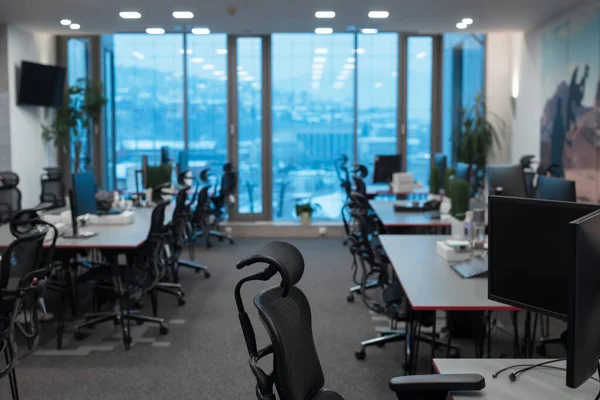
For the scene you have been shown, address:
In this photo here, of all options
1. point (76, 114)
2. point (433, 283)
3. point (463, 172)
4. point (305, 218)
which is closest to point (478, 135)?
point (305, 218)

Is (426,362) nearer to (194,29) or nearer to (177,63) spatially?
(194,29)

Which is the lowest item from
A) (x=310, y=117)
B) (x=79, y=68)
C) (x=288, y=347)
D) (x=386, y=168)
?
(x=288, y=347)

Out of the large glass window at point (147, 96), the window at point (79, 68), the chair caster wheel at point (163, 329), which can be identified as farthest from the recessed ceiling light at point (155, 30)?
the chair caster wheel at point (163, 329)

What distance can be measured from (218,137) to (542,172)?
212 inches

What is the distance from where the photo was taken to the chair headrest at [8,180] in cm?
895

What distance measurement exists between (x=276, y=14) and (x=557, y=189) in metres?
5.40

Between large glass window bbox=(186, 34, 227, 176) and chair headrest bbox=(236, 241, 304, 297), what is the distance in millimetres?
9645

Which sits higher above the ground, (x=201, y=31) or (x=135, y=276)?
(x=201, y=31)

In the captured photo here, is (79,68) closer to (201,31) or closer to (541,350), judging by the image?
(201,31)

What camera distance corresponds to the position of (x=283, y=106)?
1180cm

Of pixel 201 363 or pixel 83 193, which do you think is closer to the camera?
pixel 201 363

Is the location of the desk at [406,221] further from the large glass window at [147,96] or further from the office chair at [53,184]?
the large glass window at [147,96]

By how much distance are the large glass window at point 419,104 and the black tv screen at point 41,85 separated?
17.6 ft

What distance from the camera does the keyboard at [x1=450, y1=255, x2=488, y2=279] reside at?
405 cm
